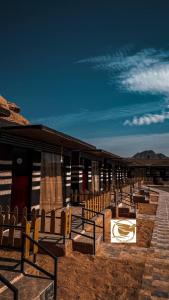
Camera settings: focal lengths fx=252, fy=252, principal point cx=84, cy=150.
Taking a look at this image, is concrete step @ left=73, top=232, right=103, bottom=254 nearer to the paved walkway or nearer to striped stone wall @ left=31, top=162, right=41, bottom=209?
the paved walkway

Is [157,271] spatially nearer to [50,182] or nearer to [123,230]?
[123,230]

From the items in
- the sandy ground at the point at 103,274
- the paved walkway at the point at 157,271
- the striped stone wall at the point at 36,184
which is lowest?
the paved walkway at the point at 157,271

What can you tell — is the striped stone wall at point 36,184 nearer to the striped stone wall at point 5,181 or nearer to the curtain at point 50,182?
the curtain at point 50,182

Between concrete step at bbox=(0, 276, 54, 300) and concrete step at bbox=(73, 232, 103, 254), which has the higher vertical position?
concrete step at bbox=(0, 276, 54, 300)

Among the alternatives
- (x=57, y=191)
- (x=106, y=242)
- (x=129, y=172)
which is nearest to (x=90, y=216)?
(x=106, y=242)

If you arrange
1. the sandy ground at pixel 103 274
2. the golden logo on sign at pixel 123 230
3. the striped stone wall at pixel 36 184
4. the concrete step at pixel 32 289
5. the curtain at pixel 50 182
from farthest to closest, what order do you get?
the curtain at pixel 50 182, the striped stone wall at pixel 36 184, the golden logo on sign at pixel 123 230, the sandy ground at pixel 103 274, the concrete step at pixel 32 289

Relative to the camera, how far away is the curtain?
1010cm

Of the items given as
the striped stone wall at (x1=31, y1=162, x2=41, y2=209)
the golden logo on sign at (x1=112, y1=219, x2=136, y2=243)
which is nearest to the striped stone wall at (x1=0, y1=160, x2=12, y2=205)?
the striped stone wall at (x1=31, y1=162, x2=41, y2=209)

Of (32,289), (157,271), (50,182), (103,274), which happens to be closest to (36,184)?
(50,182)

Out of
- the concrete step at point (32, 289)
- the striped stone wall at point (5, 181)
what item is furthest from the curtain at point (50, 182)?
the concrete step at point (32, 289)

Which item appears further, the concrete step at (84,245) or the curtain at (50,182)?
the curtain at (50,182)

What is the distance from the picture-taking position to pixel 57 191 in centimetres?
1137

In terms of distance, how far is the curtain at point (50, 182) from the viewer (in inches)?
398

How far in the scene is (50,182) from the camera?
422 inches
